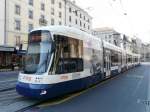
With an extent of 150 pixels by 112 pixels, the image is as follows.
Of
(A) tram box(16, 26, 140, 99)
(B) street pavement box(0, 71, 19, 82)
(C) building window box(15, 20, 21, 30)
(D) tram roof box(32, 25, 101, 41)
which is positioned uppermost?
(C) building window box(15, 20, 21, 30)

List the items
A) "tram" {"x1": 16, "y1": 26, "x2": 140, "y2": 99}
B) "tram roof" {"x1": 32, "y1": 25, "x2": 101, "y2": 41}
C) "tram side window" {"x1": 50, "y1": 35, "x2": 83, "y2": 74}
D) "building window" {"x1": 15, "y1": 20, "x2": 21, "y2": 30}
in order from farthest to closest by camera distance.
A: "building window" {"x1": 15, "y1": 20, "x2": 21, "y2": 30} → "tram roof" {"x1": 32, "y1": 25, "x2": 101, "y2": 41} → "tram side window" {"x1": 50, "y1": 35, "x2": 83, "y2": 74} → "tram" {"x1": 16, "y1": 26, "x2": 140, "y2": 99}

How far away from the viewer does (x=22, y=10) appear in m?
39.3

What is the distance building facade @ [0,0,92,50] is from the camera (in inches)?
1422

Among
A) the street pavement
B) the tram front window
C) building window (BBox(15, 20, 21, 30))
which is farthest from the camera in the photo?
building window (BBox(15, 20, 21, 30))

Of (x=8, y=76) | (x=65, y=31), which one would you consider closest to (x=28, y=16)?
(x=8, y=76)

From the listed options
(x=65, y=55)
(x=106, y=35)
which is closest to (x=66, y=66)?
(x=65, y=55)

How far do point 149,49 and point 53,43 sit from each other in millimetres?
144713

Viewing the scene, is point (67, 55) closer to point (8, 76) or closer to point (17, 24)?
point (8, 76)

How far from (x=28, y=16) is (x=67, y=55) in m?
32.0

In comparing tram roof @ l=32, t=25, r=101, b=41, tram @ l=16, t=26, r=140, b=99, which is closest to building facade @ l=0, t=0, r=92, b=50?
tram roof @ l=32, t=25, r=101, b=41

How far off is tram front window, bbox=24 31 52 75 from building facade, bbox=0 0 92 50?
78.5ft

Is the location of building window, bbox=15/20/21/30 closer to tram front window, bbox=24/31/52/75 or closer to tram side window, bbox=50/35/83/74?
tram side window, bbox=50/35/83/74

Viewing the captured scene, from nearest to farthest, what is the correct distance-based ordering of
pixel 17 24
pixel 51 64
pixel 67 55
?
1. pixel 51 64
2. pixel 67 55
3. pixel 17 24

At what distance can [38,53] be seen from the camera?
30.9ft
